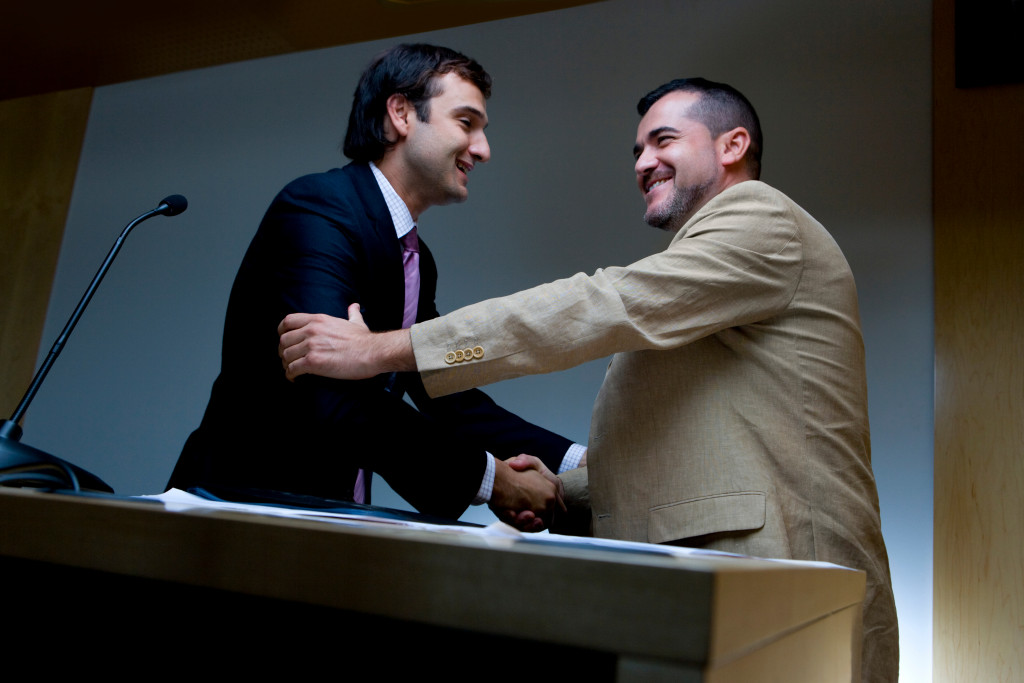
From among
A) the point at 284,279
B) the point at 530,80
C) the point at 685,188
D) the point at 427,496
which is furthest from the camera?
the point at 530,80

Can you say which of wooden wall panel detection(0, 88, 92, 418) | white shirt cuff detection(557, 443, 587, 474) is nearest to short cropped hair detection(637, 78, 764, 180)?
white shirt cuff detection(557, 443, 587, 474)

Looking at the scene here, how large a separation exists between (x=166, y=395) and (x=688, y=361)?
2.62 metres

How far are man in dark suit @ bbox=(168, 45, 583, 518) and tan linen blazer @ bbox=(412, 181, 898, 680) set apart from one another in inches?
5.0

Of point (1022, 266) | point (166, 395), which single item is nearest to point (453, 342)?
point (1022, 266)

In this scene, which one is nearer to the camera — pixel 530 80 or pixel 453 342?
pixel 453 342

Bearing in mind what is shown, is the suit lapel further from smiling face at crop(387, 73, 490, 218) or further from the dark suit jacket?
smiling face at crop(387, 73, 490, 218)

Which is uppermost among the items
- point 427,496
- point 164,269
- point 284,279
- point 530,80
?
point 530,80

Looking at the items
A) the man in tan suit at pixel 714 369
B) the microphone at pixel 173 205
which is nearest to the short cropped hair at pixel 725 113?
the man in tan suit at pixel 714 369

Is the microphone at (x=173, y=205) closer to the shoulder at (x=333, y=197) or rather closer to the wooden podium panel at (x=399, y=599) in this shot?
the shoulder at (x=333, y=197)

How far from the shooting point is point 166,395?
3.37 m

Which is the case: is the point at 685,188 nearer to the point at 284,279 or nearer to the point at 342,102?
the point at 284,279

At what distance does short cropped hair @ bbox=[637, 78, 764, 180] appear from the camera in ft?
6.10

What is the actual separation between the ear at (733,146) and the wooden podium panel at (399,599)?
1.40m

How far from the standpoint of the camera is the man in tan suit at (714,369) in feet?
3.93
